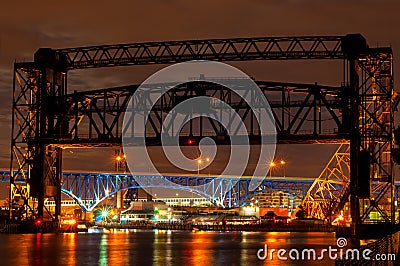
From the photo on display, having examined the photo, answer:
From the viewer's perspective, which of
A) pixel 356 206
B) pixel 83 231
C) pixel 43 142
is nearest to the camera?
pixel 356 206

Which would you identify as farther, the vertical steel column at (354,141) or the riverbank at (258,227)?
the riverbank at (258,227)

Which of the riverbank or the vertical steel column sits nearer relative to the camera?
the vertical steel column

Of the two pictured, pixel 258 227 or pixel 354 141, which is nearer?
pixel 354 141

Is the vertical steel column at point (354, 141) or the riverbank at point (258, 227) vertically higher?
the vertical steel column at point (354, 141)

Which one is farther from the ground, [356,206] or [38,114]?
[38,114]

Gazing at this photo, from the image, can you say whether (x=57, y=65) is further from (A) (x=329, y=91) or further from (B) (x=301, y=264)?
(B) (x=301, y=264)

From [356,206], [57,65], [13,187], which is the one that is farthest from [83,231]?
[356,206]

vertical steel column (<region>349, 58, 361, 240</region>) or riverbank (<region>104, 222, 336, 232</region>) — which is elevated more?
vertical steel column (<region>349, 58, 361, 240</region>)

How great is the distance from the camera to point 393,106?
9081 centimetres

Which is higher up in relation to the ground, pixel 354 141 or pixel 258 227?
pixel 354 141

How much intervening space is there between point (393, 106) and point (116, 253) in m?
41.3

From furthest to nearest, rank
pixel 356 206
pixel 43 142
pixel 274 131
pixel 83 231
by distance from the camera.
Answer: pixel 83 231 < pixel 43 142 < pixel 274 131 < pixel 356 206

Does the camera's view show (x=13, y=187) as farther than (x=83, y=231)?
No

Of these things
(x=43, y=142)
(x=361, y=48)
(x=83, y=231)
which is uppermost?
(x=361, y=48)
